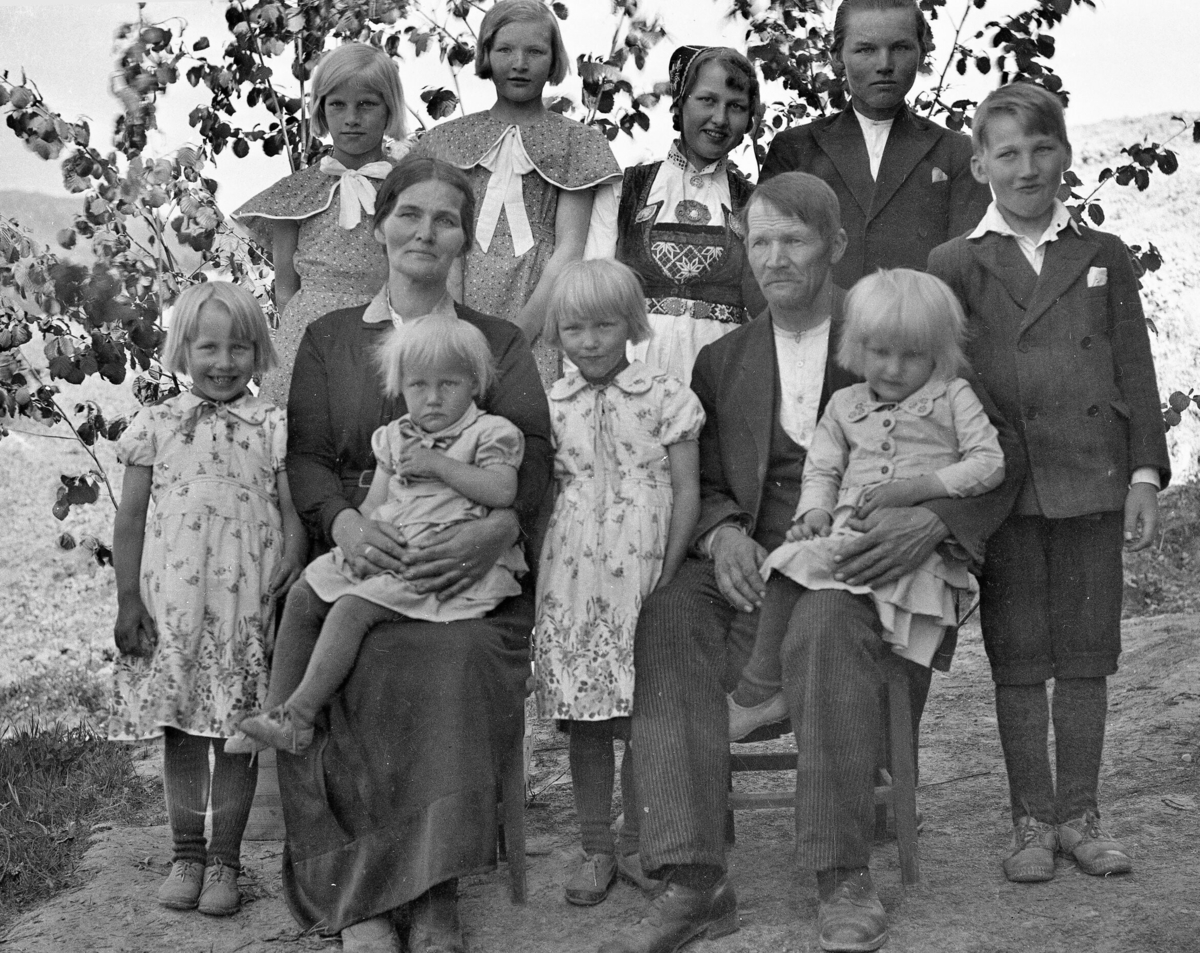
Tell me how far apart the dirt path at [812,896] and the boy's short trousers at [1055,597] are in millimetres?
511

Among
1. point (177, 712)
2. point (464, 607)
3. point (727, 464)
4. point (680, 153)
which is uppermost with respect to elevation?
point (680, 153)

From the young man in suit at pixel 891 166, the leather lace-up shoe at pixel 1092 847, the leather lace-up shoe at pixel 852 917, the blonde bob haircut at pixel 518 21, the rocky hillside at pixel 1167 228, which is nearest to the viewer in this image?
the leather lace-up shoe at pixel 852 917

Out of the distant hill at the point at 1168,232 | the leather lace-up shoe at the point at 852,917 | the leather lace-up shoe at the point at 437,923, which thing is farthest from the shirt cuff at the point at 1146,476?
the distant hill at the point at 1168,232

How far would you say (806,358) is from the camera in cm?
366

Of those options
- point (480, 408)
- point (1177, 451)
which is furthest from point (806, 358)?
point (1177, 451)

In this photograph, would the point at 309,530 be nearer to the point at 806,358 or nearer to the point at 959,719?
the point at 806,358

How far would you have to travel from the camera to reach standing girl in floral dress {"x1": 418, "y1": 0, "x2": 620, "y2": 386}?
4.27 m

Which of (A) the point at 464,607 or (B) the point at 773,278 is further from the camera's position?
(B) the point at 773,278

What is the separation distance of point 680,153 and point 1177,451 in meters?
7.85

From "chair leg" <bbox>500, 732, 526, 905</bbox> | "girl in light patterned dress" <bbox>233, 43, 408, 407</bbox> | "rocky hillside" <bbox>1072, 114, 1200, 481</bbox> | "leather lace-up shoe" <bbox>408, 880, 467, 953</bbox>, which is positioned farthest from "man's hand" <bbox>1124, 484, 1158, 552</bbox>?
"rocky hillside" <bbox>1072, 114, 1200, 481</bbox>

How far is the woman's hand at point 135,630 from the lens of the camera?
3.46 m

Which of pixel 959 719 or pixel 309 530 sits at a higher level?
pixel 309 530

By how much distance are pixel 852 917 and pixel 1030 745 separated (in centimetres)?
75

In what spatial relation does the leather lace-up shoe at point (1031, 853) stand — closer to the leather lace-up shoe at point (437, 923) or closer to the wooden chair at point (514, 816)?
the wooden chair at point (514, 816)
